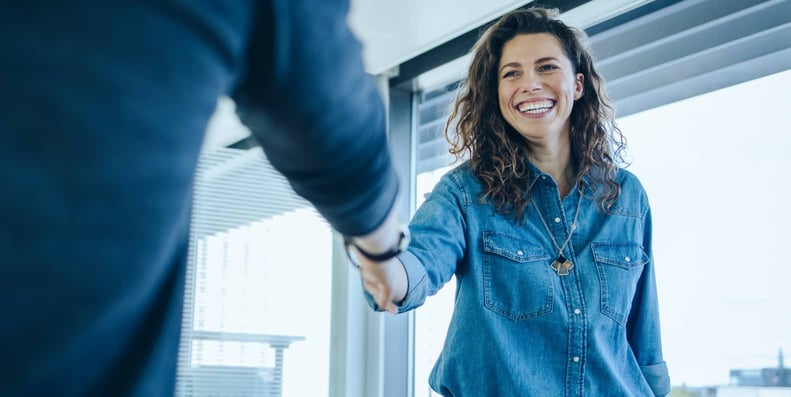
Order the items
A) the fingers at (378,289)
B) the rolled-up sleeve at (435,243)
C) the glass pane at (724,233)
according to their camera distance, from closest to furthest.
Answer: the fingers at (378,289) < the rolled-up sleeve at (435,243) < the glass pane at (724,233)

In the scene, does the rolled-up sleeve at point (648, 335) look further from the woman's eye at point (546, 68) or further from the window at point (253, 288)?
the window at point (253, 288)

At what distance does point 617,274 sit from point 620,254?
0.16ft

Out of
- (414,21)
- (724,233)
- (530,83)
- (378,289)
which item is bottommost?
(378,289)

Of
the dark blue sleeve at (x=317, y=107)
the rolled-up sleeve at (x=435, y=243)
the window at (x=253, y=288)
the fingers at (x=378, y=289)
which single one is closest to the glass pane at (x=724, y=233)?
the rolled-up sleeve at (x=435, y=243)

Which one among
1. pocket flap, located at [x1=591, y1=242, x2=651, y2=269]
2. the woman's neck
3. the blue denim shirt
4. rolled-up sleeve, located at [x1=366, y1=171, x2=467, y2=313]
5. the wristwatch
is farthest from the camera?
the woman's neck

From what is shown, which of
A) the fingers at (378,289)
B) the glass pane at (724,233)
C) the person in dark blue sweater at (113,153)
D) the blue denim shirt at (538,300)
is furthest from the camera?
the glass pane at (724,233)

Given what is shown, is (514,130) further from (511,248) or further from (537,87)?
(511,248)

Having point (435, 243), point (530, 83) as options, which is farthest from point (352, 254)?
point (530, 83)

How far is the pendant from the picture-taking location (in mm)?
1681

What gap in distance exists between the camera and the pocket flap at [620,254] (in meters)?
1.72

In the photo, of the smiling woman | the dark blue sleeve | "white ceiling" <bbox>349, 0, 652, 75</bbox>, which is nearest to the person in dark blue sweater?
the dark blue sleeve

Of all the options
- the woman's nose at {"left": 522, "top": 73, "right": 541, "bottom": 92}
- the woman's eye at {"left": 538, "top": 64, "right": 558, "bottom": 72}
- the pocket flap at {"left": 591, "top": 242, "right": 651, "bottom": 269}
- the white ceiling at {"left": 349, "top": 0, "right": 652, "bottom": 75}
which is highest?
the white ceiling at {"left": 349, "top": 0, "right": 652, "bottom": 75}

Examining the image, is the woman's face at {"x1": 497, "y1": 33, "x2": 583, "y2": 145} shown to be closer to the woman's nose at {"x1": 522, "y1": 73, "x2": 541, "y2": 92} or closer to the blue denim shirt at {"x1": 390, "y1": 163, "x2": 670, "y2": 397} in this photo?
the woman's nose at {"x1": 522, "y1": 73, "x2": 541, "y2": 92}

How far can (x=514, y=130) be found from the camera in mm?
1851
